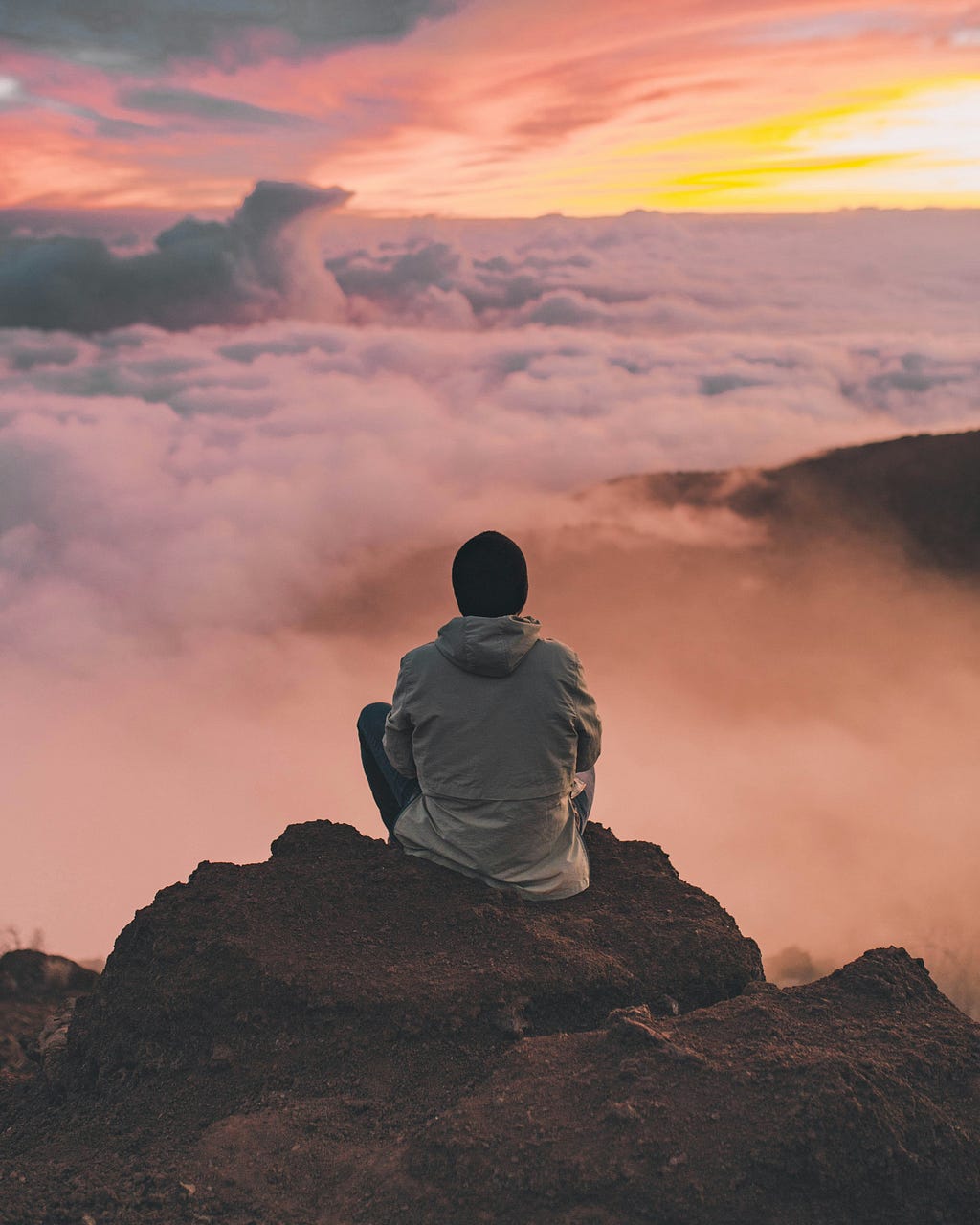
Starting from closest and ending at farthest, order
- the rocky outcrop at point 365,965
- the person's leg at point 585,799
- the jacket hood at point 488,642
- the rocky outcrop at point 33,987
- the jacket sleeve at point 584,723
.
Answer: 1. the rocky outcrop at point 365,965
2. the jacket hood at point 488,642
3. the jacket sleeve at point 584,723
4. the person's leg at point 585,799
5. the rocky outcrop at point 33,987

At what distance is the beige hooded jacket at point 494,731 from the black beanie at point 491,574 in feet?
0.25

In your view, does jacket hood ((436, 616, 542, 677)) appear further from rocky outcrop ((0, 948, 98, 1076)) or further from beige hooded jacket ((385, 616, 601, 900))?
rocky outcrop ((0, 948, 98, 1076))

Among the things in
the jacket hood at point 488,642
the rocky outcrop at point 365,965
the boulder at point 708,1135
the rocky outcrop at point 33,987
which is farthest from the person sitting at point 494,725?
the rocky outcrop at point 33,987

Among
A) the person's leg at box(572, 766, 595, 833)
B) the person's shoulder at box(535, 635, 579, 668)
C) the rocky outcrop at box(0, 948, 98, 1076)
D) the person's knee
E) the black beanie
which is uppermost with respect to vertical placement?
the black beanie

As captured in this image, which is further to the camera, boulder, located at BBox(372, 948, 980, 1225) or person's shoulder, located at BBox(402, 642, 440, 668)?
person's shoulder, located at BBox(402, 642, 440, 668)

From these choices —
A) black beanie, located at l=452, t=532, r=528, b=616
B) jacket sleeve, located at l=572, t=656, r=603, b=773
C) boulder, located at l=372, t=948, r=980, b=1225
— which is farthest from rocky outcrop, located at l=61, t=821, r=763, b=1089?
black beanie, located at l=452, t=532, r=528, b=616

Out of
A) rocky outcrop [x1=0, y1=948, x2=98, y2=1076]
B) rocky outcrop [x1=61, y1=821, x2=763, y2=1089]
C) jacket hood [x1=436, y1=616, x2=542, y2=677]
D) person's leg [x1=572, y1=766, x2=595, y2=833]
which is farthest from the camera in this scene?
rocky outcrop [x1=0, y1=948, x2=98, y2=1076]

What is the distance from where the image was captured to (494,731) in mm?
5102

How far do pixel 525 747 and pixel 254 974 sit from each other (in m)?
1.56

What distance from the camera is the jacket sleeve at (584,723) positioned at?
5191 millimetres

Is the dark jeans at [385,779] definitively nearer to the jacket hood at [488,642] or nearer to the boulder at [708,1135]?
the jacket hood at [488,642]

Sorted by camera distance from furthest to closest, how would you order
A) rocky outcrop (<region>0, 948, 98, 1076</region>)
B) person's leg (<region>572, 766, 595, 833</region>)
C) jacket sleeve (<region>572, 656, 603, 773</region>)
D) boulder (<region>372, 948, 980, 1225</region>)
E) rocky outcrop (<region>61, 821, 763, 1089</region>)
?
rocky outcrop (<region>0, 948, 98, 1076</region>) < person's leg (<region>572, 766, 595, 833</region>) < jacket sleeve (<region>572, 656, 603, 773</region>) < rocky outcrop (<region>61, 821, 763, 1089</region>) < boulder (<region>372, 948, 980, 1225</region>)

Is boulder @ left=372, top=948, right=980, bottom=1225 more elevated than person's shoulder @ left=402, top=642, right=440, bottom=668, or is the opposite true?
person's shoulder @ left=402, top=642, right=440, bottom=668

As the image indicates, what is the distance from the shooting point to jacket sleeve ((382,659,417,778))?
5215 millimetres
